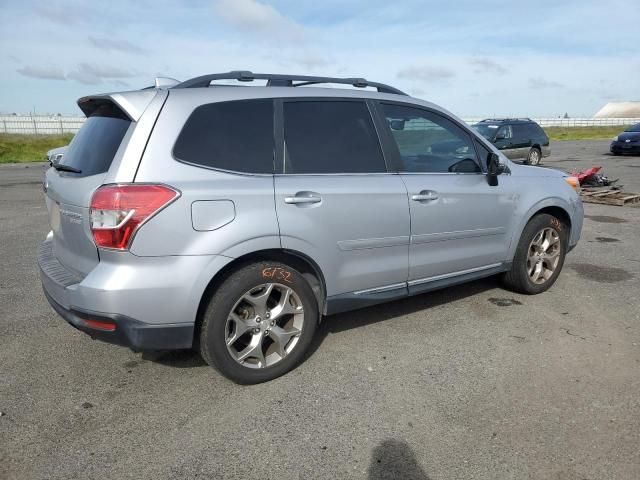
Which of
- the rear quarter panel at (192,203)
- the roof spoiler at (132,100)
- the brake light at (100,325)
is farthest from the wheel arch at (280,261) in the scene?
the roof spoiler at (132,100)

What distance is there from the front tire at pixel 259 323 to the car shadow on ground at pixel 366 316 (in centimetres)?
40

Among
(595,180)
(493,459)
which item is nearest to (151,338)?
(493,459)

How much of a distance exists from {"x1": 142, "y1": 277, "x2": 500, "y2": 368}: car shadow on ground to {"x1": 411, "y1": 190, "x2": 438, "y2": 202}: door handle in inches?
43.4

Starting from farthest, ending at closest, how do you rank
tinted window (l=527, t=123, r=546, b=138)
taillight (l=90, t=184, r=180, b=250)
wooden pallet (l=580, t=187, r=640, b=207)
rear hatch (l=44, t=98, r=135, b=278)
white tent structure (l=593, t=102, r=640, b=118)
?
white tent structure (l=593, t=102, r=640, b=118), tinted window (l=527, t=123, r=546, b=138), wooden pallet (l=580, t=187, r=640, b=207), rear hatch (l=44, t=98, r=135, b=278), taillight (l=90, t=184, r=180, b=250)

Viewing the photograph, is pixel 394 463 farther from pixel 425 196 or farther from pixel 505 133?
pixel 505 133

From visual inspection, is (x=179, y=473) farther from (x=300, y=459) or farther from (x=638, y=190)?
(x=638, y=190)

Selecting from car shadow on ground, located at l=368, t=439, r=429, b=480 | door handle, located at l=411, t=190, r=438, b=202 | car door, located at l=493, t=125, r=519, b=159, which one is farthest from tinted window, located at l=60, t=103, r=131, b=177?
car door, located at l=493, t=125, r=519, b=159

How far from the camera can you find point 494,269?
4617 millimetres

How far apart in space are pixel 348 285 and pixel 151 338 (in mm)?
1355

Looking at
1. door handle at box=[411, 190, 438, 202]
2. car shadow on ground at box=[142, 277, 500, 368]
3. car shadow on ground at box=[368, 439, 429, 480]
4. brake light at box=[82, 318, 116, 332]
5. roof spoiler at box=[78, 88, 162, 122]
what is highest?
roof spoiler at box=[78, 88, 162, 122]

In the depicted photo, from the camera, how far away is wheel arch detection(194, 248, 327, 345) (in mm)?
3113

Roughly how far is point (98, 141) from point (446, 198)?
98.3 inches

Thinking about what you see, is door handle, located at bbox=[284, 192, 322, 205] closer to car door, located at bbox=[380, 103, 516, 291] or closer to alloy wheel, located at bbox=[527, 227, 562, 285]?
car door, located at bbox=[380, 103, 516, 291]

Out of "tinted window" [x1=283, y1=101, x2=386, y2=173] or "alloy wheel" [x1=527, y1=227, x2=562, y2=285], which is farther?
"alloy wheel" [x1=527, y1=227, x2=562, y2=285]
